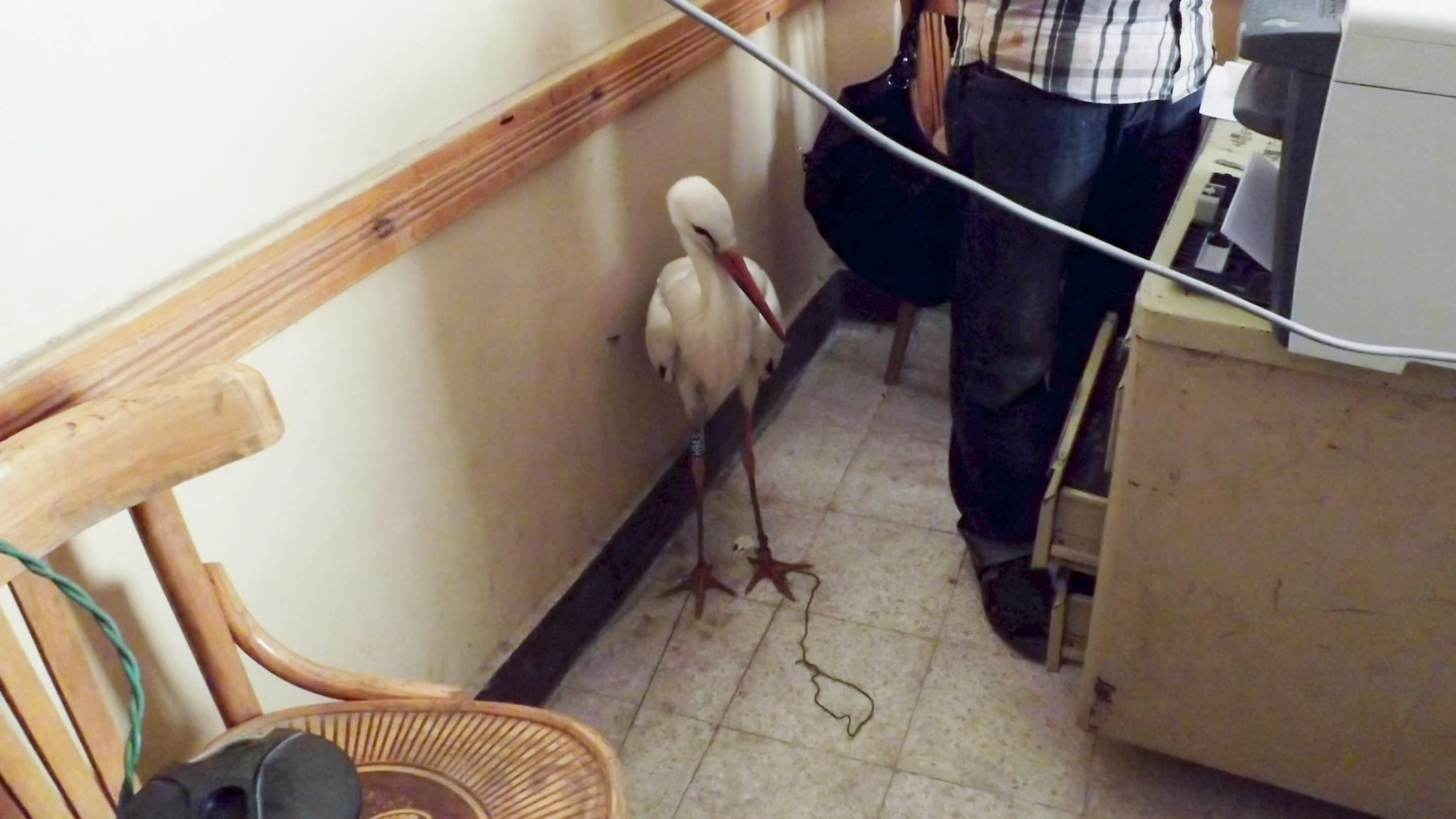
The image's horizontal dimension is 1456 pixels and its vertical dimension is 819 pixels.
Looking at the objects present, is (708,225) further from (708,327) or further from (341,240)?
(341,240)

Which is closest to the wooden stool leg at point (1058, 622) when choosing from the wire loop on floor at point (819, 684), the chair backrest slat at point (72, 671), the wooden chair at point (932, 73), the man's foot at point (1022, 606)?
the man's foot at point (1022, 606)

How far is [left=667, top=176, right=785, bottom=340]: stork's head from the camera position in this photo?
1482 mm

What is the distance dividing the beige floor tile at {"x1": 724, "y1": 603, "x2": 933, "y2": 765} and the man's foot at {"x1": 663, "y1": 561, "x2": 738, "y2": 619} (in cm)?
11

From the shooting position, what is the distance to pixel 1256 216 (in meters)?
1.03

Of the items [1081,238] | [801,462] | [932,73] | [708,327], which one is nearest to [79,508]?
[1081,238]

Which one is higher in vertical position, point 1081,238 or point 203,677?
point 1081,238

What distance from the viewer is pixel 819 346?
2.31 m

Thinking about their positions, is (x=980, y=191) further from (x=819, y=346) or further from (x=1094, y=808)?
(x=819, y=346)

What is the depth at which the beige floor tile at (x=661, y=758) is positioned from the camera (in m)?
1.40

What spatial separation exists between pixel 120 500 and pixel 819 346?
1.67m

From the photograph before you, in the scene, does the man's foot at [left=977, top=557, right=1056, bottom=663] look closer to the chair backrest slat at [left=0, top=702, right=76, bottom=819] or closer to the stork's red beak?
the stork's red beak

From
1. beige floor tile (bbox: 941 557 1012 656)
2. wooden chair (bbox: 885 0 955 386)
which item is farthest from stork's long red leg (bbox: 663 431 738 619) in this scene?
wooden chair (bbox: 885 0 955 386)

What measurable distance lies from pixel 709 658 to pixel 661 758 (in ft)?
0.63

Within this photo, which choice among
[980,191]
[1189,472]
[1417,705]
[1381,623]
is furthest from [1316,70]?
[1417,705]
